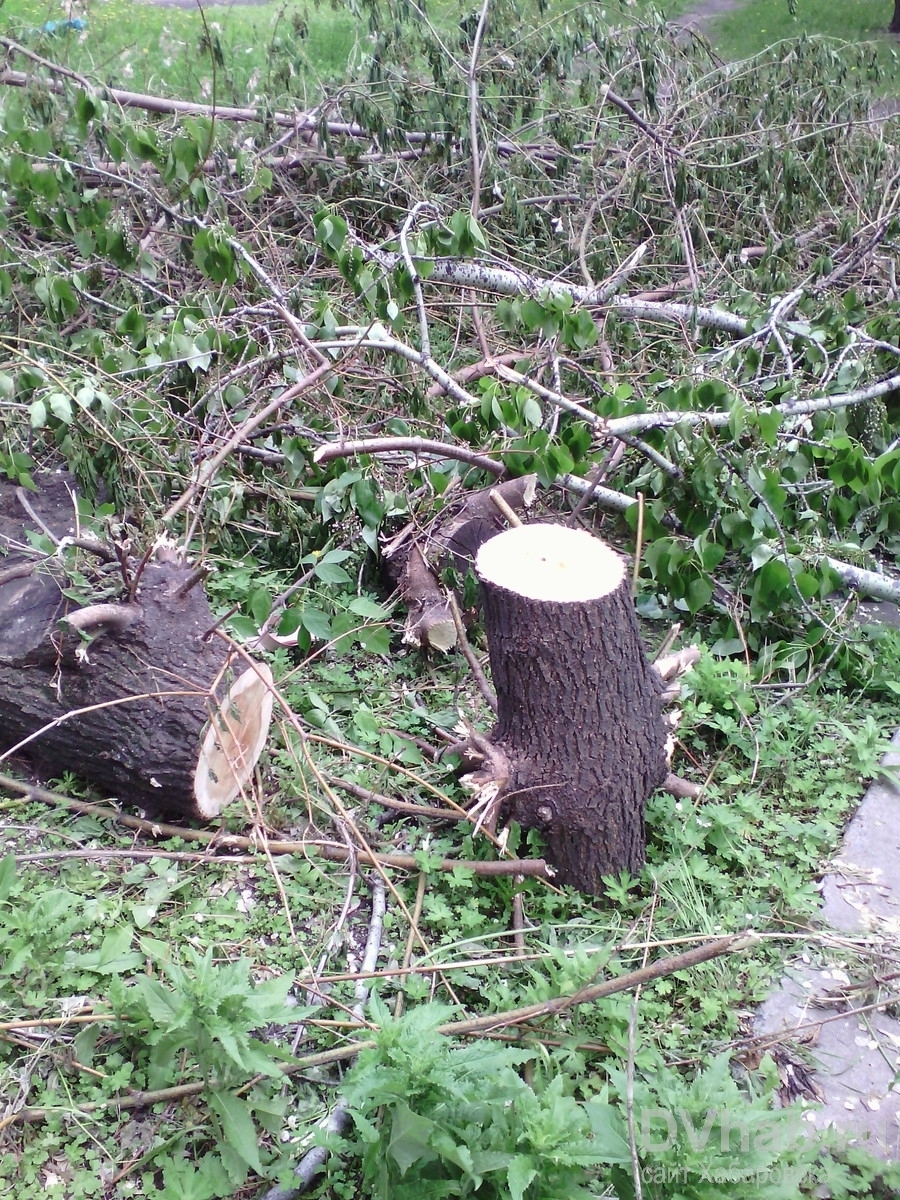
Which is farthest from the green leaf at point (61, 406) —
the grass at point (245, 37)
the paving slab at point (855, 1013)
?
the paving slab at point (855, 1013)

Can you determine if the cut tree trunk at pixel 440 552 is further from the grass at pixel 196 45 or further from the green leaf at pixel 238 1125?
the grass at pixel 196 45

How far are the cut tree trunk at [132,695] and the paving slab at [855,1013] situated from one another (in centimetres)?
144

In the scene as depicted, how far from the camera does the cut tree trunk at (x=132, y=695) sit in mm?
2451

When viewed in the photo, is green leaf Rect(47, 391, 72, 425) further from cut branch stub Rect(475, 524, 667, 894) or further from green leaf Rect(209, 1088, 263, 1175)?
green leaf Rect(209, 1088, 263, 1175)

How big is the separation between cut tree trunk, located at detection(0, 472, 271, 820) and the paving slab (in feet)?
4.74

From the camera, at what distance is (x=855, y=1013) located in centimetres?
207

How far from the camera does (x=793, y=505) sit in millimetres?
3566

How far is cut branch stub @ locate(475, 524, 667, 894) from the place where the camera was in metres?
2.29

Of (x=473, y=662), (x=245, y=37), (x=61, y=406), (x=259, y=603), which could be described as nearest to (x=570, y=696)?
(x=473, y=662)

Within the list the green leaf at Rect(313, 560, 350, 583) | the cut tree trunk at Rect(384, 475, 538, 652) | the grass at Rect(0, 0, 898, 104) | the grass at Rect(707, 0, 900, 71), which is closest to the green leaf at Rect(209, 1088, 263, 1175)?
the green leaf at Rect(313, 560, 350, 583)

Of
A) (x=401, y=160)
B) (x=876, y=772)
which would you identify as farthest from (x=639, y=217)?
(x=876, y=772)

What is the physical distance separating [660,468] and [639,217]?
7.19 feet

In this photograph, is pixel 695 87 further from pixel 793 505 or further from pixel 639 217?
pixel 793 505

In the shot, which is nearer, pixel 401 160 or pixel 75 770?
pixel 75 770
